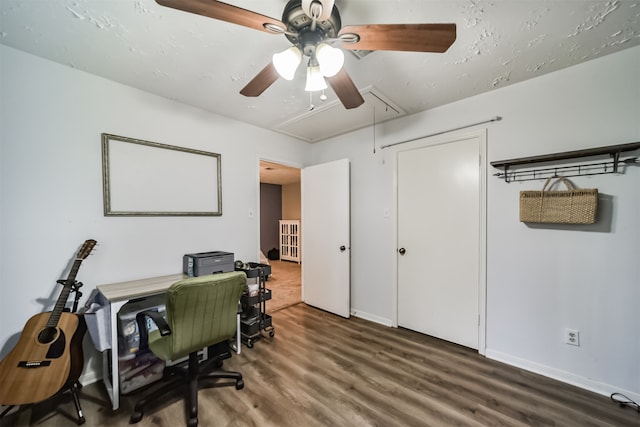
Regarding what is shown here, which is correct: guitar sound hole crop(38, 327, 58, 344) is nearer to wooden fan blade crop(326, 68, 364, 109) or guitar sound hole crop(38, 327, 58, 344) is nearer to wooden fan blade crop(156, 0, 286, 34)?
wooden fan blade crop(156, 0, 286, 34)

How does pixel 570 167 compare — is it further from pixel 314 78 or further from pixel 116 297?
pixel 116 297

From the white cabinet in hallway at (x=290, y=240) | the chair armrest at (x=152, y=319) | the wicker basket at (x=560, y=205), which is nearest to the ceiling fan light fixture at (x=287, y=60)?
the chair armrest at (x=152, y=319)

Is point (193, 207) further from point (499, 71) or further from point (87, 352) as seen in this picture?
point (499, 71)

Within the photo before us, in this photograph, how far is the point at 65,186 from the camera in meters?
1.84

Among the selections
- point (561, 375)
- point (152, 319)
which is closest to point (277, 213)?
point (152, 319)

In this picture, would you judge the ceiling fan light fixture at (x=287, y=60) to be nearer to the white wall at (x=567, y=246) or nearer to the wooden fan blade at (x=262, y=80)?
the wooden fan blade at (x=262, y=80)

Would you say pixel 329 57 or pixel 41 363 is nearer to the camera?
pixel 329 57

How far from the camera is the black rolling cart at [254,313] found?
249 centimetres

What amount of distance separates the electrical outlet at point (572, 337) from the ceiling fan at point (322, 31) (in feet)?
7.36

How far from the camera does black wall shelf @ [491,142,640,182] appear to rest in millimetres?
1666

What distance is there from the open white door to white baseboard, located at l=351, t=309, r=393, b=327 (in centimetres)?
12

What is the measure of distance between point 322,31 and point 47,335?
2352 millimetres

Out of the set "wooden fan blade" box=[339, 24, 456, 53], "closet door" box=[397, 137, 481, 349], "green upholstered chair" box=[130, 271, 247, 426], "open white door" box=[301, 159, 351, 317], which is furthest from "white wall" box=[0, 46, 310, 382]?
"closet door" box=[397, 137, 481, 349]

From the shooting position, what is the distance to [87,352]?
1906 millimetres
